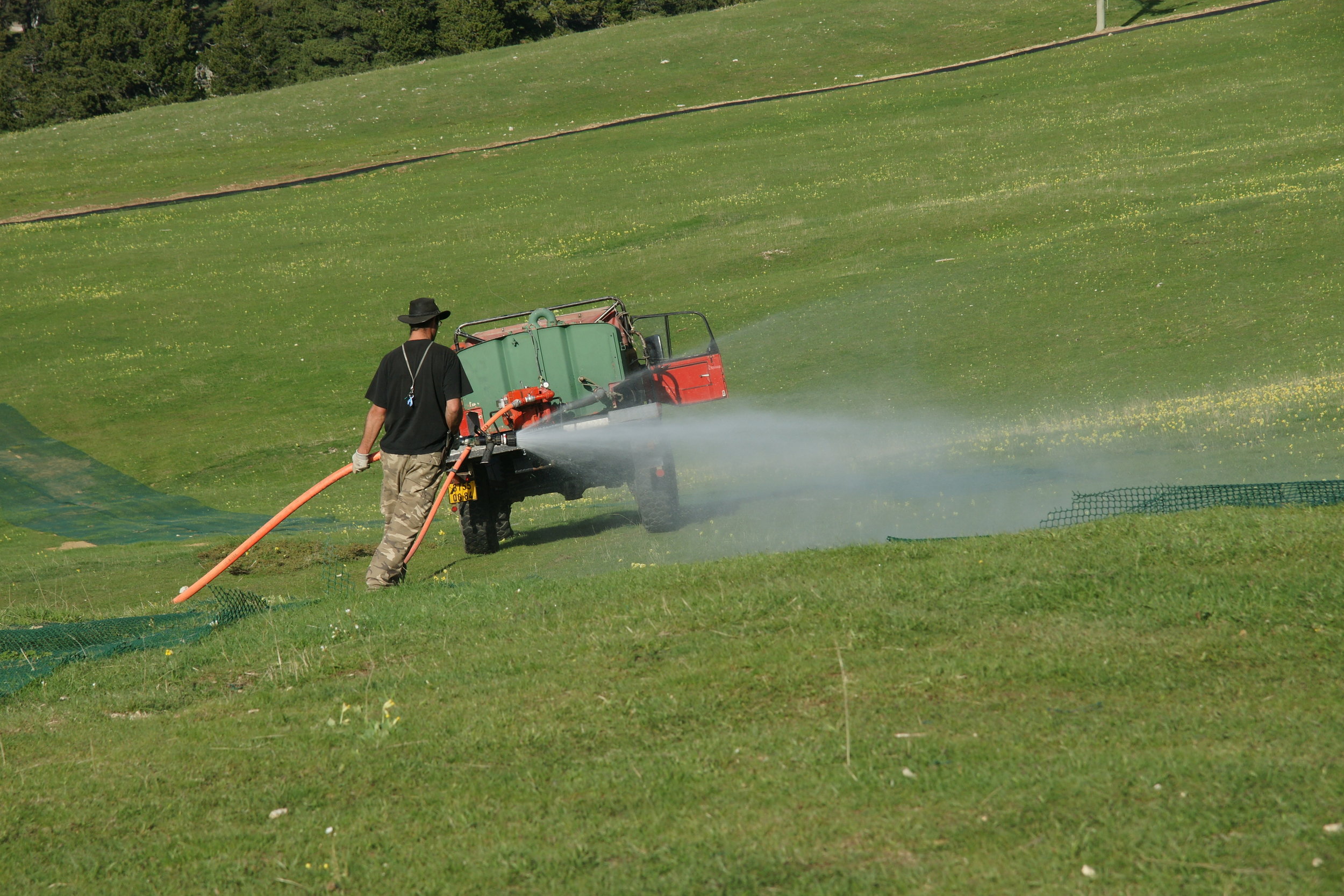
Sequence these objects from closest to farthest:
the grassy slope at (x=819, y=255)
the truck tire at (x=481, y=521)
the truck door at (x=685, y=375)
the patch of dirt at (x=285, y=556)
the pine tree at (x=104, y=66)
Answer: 1. the truck tire at (x=481, y=521)
2. the patch of dirt at (x=285, y=556)
3. the truck door at (x=685, y=375)
4. the grassy slope at (x=819, y=255)
5. the pine tree at (x=104, y=66)

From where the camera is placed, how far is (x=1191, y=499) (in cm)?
898

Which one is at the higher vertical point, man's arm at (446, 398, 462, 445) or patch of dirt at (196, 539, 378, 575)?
man's arm at (446, 398, 462, 445)

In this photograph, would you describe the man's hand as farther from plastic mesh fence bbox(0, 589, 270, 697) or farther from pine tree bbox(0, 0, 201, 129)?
pine tree bbox(0, 0, 201, 129)

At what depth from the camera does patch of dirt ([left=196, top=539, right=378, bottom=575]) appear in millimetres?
12508

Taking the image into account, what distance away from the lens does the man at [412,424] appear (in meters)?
8.98

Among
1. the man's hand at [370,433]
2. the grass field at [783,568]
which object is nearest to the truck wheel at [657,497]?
the grass field at [783,568]

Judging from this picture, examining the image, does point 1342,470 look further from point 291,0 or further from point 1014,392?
point 291,0

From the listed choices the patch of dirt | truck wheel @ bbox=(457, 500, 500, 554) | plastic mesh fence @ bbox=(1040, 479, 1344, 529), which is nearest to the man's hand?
truck wheel @ bbox=(457, 500, 500, 554)

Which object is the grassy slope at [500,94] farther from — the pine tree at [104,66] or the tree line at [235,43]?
the pine tree at [104,66]

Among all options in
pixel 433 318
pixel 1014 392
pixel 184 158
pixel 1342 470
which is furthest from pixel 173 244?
pixel 1342 470

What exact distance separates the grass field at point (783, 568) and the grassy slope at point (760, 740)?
0.08 feet

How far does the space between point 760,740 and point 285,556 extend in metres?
9.56

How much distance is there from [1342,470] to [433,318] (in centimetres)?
862

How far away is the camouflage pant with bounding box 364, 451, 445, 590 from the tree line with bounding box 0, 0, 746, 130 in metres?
75.8
